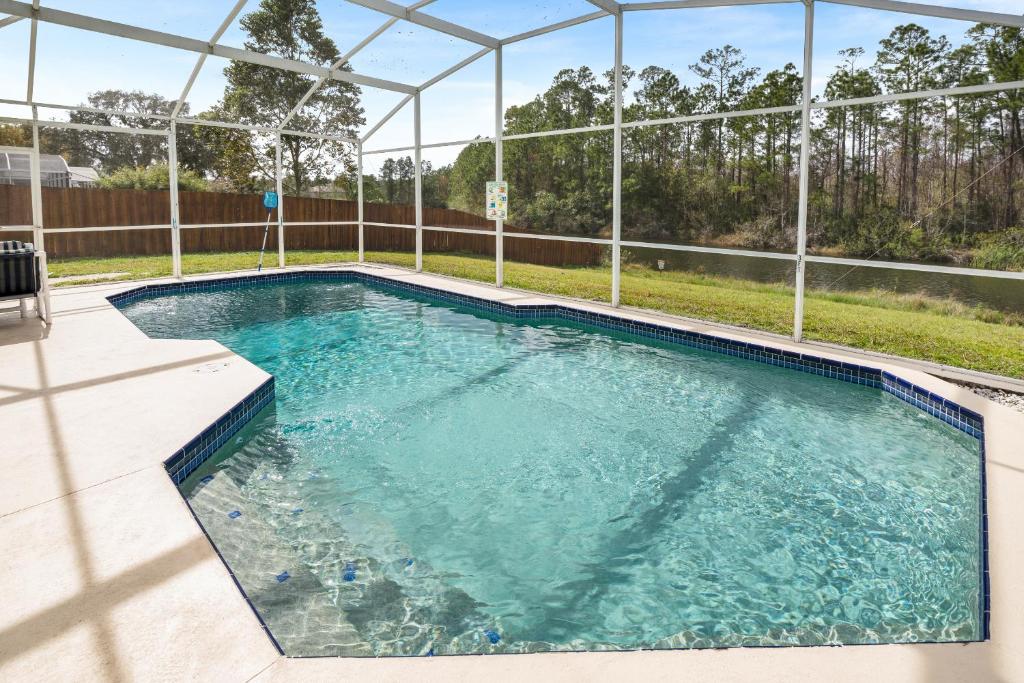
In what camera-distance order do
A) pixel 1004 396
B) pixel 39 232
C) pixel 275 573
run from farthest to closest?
pixel 39 232 → pixel 1004 396 → pixel 275 573

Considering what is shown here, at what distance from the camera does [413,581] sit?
97.3 inches

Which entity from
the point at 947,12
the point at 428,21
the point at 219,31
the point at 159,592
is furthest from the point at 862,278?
the point at 159,592

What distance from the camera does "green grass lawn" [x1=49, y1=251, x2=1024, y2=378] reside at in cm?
619

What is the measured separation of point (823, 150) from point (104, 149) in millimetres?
21684

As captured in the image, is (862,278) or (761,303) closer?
(761,303)

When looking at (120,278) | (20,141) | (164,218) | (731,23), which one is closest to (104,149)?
(20,141)

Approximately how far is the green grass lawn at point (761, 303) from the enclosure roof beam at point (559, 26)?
3.09 metres

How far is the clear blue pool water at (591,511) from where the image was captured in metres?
2.27

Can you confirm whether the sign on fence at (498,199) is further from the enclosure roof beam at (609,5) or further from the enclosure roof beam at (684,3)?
the enclosure roof beam at (684,3)

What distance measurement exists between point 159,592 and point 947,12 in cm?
561

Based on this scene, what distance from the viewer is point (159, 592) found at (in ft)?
6.69

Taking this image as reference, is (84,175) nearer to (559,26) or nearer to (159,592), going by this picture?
(559,26)

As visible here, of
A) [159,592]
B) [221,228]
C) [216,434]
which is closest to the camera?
[159,592]

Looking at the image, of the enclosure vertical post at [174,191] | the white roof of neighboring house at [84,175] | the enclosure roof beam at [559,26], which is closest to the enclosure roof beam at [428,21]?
the enclosure roof beam at [559,26]
